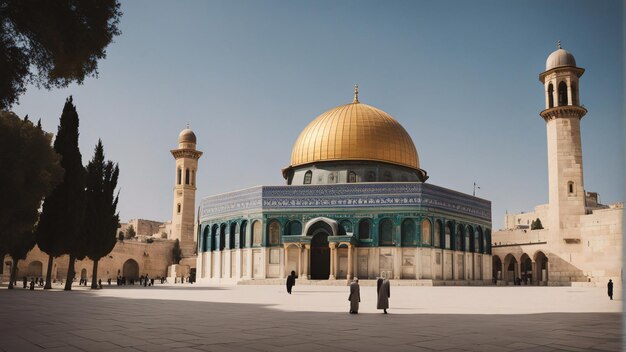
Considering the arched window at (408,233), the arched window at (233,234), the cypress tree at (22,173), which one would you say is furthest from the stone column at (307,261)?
the cypress tree at (22,173)

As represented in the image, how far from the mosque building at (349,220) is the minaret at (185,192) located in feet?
66.8

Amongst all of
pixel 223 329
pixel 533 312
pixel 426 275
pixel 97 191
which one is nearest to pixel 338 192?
pixel 426 275

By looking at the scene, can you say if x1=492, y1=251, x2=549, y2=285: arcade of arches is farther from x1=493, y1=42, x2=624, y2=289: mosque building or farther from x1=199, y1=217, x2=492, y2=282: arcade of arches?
x1=199, y1=217, x2=492, y2=282: arcade of arches

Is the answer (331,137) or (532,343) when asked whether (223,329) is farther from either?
(331,137)

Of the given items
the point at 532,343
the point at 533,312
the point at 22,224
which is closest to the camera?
the point at 532,343

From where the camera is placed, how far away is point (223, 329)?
902 centimetres

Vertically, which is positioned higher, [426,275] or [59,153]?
[59,153]

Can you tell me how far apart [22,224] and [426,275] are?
21980 millimetres

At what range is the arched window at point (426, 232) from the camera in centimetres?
3491

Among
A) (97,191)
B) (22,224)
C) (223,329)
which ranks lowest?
(223,329)

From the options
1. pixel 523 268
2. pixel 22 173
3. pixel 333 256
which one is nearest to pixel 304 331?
pixel 22 173

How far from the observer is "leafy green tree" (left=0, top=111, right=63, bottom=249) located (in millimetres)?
19734

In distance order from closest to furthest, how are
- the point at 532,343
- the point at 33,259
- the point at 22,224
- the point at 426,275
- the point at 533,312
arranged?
1. the point at 532,343
2. the point at 533,312
3. the point at 22,224
4. the point at 426,275
5. the point at 33,259

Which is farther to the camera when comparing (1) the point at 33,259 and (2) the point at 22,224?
(1) the point at 33,259
